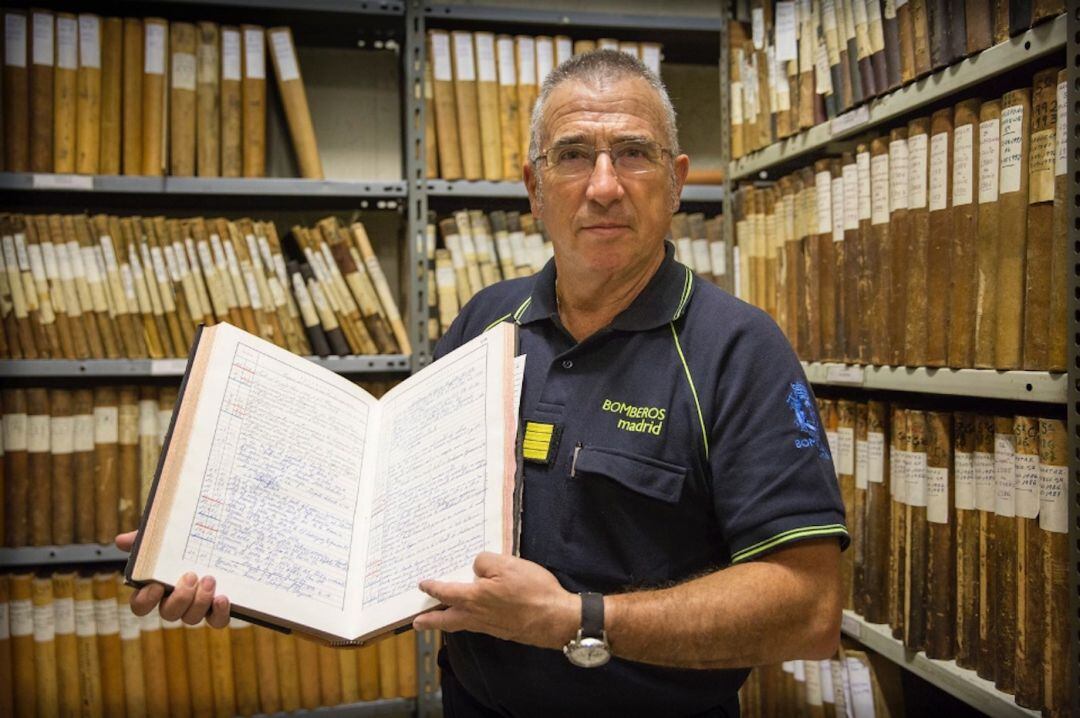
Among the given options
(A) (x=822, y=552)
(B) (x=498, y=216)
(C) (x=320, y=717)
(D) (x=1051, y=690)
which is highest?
(B) (x=498, y=216)

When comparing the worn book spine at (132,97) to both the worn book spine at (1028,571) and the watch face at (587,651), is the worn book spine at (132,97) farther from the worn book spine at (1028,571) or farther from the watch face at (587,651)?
the worn book spine at (1028,571)

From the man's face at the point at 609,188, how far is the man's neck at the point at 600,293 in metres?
0.02

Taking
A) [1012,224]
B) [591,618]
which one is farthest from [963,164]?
[591,618]

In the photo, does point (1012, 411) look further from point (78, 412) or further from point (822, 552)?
point (78, 412)

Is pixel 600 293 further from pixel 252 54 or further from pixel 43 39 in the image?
pixel 43 39

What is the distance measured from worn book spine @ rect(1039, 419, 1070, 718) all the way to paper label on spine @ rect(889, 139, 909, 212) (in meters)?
0.52

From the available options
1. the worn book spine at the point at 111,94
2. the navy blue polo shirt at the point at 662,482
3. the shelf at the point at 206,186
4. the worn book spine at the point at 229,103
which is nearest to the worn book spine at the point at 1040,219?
the navy blue polo shirt at the point at 662,482

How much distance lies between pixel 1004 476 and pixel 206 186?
6.14 feet

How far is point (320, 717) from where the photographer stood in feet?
6.97

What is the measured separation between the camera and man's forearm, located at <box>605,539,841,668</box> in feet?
2.99

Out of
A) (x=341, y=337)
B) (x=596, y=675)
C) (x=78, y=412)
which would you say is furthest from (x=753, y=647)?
(x=78, y=412)

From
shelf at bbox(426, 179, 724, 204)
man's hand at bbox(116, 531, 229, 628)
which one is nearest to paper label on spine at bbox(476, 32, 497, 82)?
shelf at bbox(426, 179, 724, 204)

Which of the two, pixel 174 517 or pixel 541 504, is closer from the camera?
pixel 174 517

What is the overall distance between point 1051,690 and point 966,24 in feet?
3.57
